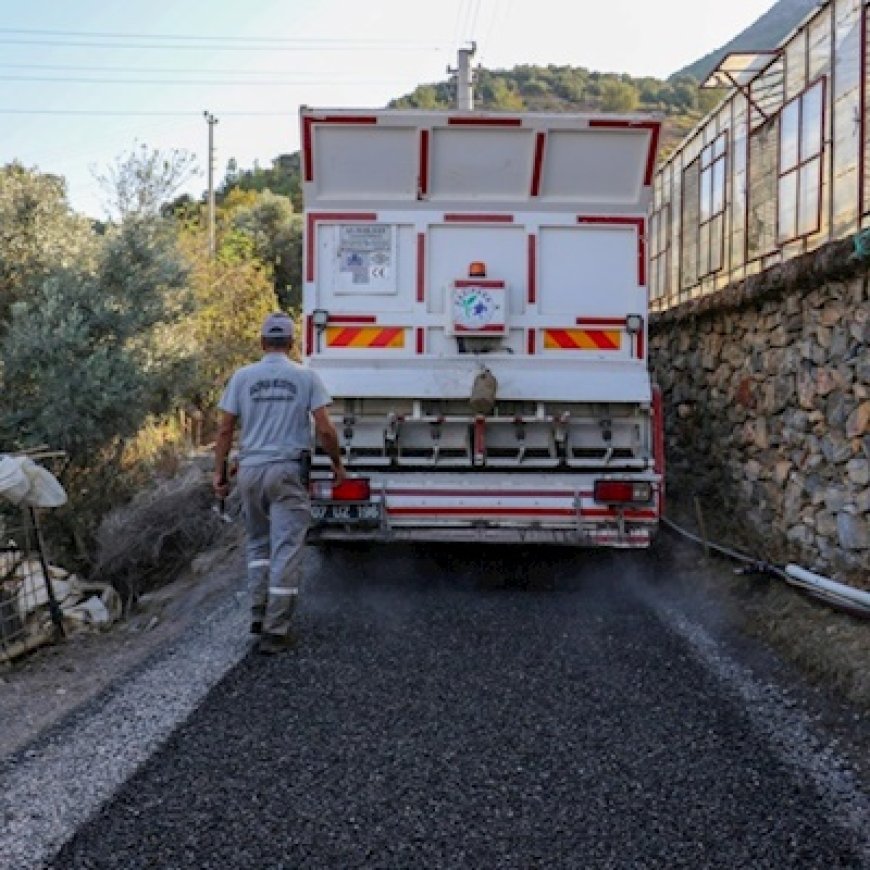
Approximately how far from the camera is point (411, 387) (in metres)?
6.74

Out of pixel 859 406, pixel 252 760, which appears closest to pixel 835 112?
pixel 859 406

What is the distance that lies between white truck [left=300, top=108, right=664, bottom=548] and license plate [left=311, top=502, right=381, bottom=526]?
1 cm

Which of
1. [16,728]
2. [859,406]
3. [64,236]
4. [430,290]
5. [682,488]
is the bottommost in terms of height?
[16,728]

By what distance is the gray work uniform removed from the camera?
5570mm

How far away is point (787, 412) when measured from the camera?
24.0 ft

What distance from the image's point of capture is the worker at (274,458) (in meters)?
5.56

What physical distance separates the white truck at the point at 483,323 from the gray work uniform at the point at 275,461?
93 centimetres

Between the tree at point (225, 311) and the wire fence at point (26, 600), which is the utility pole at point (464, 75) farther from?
the wire fence at point (26, 600)

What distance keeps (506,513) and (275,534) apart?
1.77 meters

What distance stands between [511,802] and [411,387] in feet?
12.2

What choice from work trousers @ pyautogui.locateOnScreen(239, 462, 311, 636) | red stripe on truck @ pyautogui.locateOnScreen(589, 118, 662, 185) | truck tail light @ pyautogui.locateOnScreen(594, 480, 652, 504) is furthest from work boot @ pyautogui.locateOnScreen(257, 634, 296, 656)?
red stripe on truck @ pyautogui.locateOnScreen(589, 118, 662, 185)

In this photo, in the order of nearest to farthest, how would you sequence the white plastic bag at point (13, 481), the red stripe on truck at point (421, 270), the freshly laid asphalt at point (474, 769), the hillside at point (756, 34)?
the freshly laid asphalt at point (474, 769) < the white plastic bag at point (13, 481) < the red stripe on truck at point (421, 270) < the hillside at point (756, 34)

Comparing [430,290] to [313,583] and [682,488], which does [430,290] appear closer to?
[313,583]

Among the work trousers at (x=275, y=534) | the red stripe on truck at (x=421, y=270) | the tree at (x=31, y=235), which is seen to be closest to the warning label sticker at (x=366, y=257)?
the red stripe on truck at (x=421, y=270)
